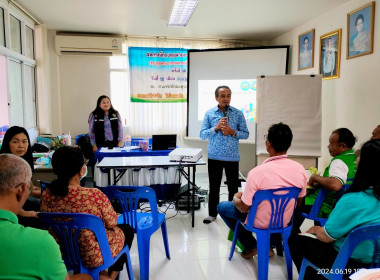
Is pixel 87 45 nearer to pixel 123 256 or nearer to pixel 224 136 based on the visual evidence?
pixel 224 136

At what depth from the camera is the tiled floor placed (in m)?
2.37

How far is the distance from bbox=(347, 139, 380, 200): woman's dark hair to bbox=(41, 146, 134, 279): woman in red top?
4.38ft

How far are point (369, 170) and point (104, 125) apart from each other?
3.51 metres

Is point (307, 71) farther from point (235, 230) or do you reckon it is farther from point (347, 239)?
point (347, 239)

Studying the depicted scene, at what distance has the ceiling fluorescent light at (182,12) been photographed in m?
3.76

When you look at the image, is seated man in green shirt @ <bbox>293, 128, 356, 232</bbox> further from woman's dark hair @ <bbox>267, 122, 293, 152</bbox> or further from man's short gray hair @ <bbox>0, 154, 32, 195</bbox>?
man's short gray hair @ <bbox>0, 154, 32, 195</bbox>

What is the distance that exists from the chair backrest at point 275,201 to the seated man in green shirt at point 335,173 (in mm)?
266

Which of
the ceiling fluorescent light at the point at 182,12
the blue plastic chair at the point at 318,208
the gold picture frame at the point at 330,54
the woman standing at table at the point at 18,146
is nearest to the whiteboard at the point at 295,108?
the gold picture frame at the point at 330,54

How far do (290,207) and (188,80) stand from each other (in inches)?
156

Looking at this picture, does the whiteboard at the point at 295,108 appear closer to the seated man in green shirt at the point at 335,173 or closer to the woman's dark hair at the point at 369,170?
the seated man in green shirt at the point at 335,173

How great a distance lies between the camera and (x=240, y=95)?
557 cm

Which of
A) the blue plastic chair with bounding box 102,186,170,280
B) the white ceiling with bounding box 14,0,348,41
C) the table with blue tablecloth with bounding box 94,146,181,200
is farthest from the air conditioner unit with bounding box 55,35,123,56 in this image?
the blue plastic chair with bounding box 102,186,170,280

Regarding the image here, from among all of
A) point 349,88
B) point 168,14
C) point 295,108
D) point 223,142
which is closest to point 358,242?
point 223,142

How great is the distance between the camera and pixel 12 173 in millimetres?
1067
